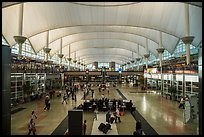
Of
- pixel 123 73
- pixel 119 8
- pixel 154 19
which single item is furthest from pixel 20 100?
pixel 123 73

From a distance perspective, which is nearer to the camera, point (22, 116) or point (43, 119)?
point (43, 119)

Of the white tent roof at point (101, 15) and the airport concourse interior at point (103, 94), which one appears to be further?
the white tent roof at point (101, 15)

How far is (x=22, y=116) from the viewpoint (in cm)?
1420

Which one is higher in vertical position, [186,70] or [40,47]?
[40,47]

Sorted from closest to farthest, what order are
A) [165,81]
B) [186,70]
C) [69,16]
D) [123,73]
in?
1. [186,70]
2. [69,16]
3. [165,81]
4. [123,73]

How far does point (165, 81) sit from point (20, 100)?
22.1 metres

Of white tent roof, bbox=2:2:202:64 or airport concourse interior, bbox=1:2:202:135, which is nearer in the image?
airport concourse interior, bbox=1:2:202:135

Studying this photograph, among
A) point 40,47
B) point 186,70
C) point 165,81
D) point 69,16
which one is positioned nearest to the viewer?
point 186,70

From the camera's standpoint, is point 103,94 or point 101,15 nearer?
point 101,15

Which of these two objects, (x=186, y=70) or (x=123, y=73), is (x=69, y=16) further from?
(x=123, y=73)

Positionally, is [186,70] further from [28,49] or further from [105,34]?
[28,49]

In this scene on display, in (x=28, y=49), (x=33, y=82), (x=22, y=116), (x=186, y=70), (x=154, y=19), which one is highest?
(x=154, y=19)

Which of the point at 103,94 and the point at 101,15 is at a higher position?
the point at 101,15

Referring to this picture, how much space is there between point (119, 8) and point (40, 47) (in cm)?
2538
